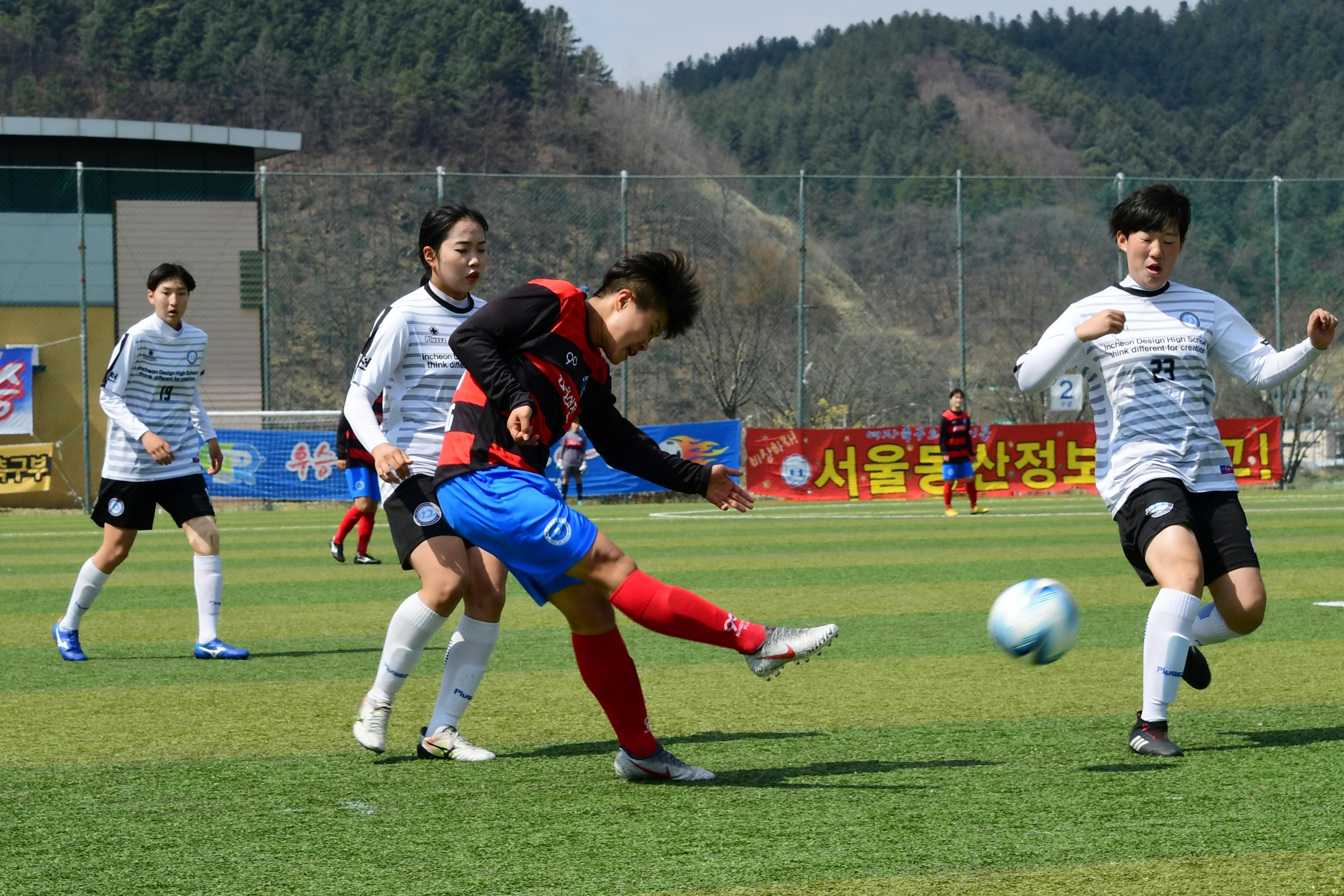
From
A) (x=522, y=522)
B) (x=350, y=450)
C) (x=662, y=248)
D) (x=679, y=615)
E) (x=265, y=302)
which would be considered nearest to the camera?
(x=679, y=615)

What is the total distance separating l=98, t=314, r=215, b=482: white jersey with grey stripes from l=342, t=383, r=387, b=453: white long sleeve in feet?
9.97

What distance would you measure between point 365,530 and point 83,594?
6.24 metres

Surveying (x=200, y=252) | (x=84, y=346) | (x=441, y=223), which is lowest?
(x=84, y=346)

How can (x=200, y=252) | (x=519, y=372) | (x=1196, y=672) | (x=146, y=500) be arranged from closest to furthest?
(x=519, y=372) → (x=1196, y=672) → (x=146, y=500) → (x=200, y=252)

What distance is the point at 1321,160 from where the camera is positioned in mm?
84188

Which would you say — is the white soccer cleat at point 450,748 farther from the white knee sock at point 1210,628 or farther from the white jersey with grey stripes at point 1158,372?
the white knee sock at point 1210,628

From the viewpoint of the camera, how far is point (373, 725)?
515cm

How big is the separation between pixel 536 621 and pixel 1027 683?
4.15 meters

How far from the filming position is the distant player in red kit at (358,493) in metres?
13.3

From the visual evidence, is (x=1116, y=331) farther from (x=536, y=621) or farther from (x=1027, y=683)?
(x=536, y=621)

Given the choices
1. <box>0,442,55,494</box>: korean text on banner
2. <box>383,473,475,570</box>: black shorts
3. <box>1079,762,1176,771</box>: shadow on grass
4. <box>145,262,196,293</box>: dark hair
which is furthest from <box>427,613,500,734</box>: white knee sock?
<box>0,442,55,494</box>: korean text on banner

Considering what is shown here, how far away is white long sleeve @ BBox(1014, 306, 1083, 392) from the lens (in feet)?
16.9

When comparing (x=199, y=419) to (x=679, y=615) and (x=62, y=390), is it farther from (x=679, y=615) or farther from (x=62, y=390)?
(x=62, y=390)

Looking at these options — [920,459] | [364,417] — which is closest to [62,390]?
[920,459]
